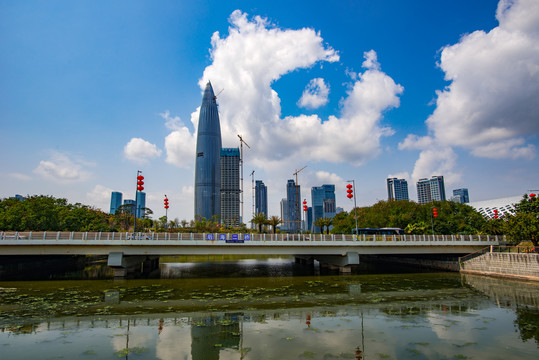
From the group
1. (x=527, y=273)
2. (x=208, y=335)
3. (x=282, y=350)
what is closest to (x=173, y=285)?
(x=208, y=335)

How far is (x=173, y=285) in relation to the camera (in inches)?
1378

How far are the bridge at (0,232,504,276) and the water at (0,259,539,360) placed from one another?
266 inches

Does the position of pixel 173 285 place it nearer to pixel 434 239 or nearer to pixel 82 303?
pixel 82 303

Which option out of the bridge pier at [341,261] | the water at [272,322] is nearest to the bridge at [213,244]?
the bridge pier at [341,261]

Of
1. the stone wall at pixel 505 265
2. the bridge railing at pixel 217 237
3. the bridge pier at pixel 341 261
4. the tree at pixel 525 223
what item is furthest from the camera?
the bridge pier at pixel 341 261

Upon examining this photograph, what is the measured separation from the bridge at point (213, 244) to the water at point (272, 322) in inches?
266

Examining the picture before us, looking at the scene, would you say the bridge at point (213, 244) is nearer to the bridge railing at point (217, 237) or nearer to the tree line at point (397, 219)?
the bridge railing at point (217, 237)

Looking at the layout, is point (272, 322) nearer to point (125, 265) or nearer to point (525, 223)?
point (125, 265)

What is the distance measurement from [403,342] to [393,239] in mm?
29338

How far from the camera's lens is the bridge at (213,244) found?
37.3 metres

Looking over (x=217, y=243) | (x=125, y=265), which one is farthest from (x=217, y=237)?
(x=125, y=265)

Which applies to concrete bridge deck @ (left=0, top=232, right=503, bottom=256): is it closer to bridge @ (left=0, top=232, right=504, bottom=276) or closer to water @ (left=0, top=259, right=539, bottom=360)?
bridge @ (left=0, top=232, right=504, bottom=276)

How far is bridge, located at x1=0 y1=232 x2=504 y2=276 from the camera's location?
37312 mm

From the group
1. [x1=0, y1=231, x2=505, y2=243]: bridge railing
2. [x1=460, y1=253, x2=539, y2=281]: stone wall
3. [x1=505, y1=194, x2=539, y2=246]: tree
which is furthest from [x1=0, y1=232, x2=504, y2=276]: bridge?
[x1=505, y1=194, x2=539, y2=246]: tree
